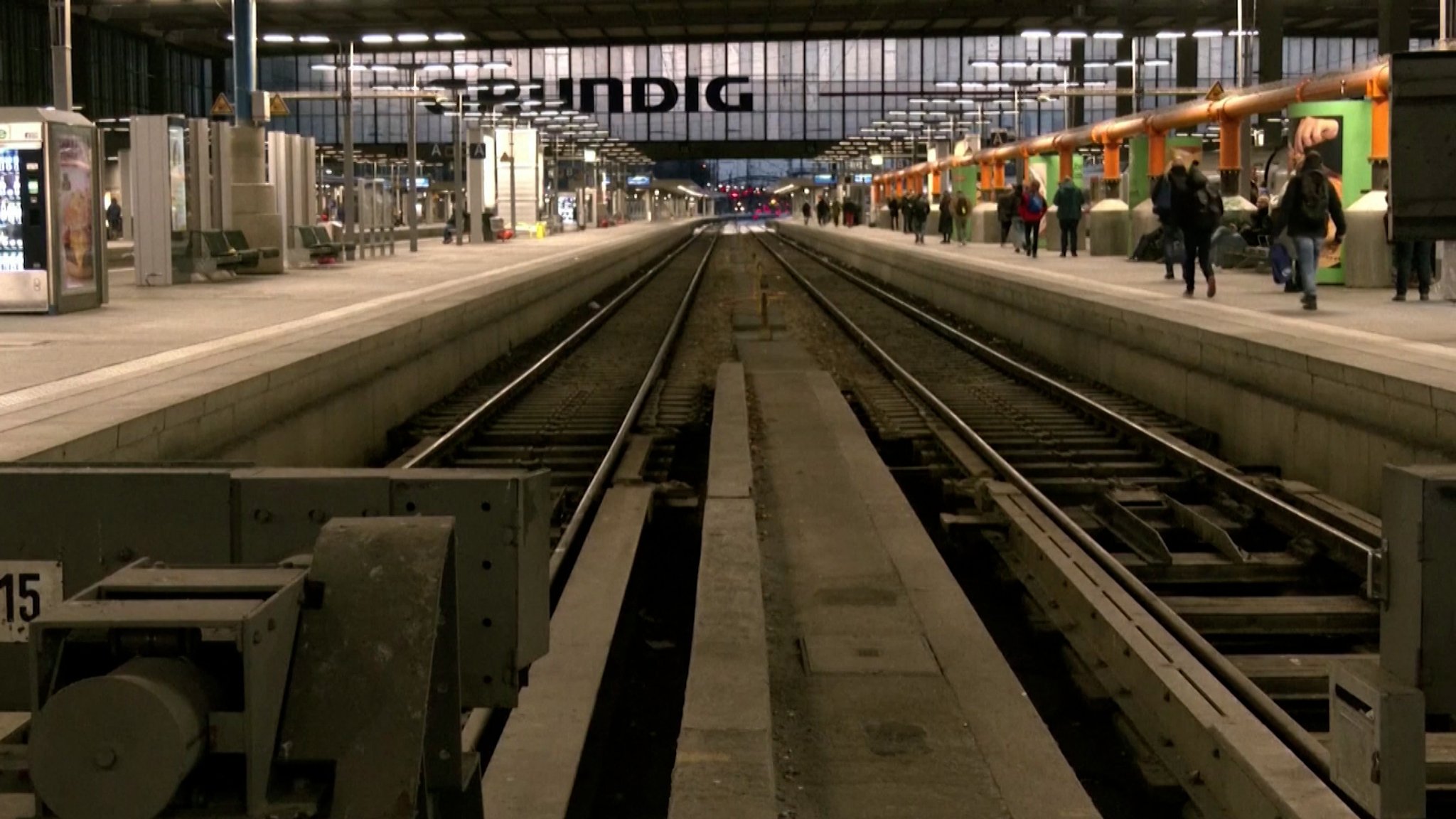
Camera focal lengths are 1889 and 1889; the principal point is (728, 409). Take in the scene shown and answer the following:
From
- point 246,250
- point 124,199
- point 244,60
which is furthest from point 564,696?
point 124,199

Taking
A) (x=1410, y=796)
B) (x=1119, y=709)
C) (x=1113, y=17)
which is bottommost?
(x=1119, y=709)

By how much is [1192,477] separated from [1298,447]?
1017 millimetres

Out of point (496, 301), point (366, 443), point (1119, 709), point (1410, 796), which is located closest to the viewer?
point (1410, 796)

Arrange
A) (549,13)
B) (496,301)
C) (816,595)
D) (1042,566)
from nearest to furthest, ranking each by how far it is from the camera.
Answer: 1. (816,595)
2. (1042,566)
3. (496,301)
4. (549,13)

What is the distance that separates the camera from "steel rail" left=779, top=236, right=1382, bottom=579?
9.53 m

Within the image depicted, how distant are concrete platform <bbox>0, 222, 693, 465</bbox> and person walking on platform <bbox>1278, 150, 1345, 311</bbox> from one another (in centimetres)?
832

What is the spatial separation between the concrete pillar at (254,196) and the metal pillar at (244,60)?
361 millimetres

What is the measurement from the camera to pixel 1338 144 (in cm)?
2338

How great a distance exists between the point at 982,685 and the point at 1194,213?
14591mm

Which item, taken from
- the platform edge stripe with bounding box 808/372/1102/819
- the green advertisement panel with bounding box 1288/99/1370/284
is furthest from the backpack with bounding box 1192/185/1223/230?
the platform edge stripe with bounding box 808/372/1102/819

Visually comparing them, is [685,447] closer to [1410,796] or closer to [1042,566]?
[1042,566]

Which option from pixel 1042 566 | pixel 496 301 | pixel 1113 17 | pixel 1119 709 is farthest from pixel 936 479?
pixel 1113 17

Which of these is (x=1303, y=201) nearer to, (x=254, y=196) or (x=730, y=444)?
(x=730, y=444)

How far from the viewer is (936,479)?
523 inches
